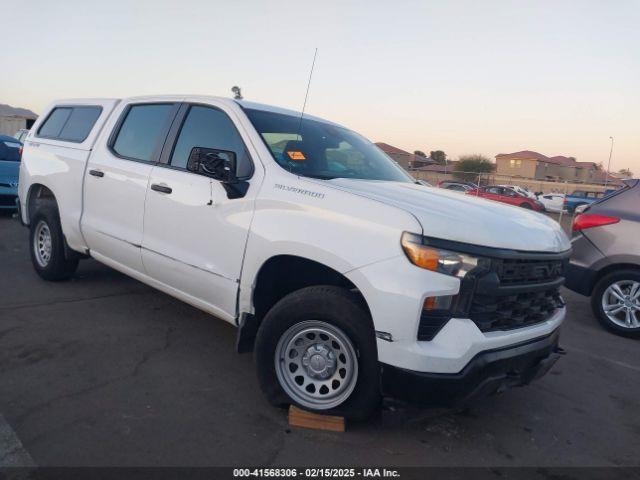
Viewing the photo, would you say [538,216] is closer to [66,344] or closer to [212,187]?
[212,187]

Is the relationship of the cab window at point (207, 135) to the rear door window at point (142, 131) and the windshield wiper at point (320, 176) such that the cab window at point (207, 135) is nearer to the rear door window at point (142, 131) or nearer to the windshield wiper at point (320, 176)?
the rear door window at point (142, 131)

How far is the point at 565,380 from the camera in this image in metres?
4.42

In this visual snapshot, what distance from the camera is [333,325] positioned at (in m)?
3.05

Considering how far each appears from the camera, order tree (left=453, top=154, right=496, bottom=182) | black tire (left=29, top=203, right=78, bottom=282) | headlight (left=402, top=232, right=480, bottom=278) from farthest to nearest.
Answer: tree (left=453, top=154, right=496, bottom=182) → black tire (left=29, top=203, right=78, bottom=282) → headlight (left=402, top=232, right=480, bottom=278)

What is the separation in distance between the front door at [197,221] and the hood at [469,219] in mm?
752

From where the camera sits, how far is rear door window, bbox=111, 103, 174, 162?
174 inches

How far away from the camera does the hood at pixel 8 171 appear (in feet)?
32.3

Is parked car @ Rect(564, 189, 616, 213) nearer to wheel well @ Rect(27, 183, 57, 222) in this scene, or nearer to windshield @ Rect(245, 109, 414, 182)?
windshield @ Rect(245, 109, 414, 182)

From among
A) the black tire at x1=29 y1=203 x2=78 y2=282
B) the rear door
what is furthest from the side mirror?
the black tire at x1=29 y1=203 x2=78 y2=282

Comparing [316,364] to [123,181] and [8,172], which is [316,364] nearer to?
[123,181]

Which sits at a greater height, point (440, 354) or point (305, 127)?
point (305, 127)

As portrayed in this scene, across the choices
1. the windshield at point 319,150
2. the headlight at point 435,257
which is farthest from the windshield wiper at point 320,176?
the headlight at point 435,257

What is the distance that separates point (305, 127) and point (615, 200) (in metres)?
3.94

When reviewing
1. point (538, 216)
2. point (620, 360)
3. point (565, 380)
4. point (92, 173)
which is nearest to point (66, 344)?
point (92, 173)
